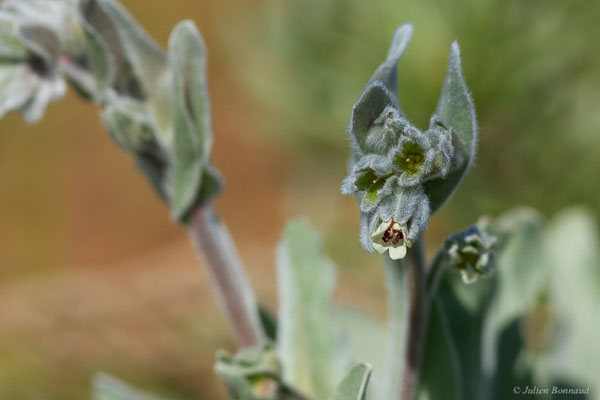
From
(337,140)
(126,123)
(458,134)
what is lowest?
(458,134)

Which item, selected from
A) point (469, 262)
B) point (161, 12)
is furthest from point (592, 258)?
point (161, 12)

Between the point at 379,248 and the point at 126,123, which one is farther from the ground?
the point at 126,123

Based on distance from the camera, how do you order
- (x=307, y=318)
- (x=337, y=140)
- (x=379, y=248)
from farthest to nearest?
(x=337, y=140) < (x=307, y=318) < (x=379, y=248)

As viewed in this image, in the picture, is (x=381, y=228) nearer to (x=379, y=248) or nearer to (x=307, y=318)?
(x=379, y=248)

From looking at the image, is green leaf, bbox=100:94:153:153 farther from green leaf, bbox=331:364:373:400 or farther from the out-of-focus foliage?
the out-of-focus foliage

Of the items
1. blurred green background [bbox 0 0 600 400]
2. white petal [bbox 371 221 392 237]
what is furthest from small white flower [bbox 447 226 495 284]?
blurred green background [bbox 0 0 600 400]

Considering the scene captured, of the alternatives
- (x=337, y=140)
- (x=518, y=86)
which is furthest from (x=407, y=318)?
(x=337, y=140)

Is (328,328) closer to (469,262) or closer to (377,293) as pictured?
(469,262)

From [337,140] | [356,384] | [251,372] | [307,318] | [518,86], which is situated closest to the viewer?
[356,384]
